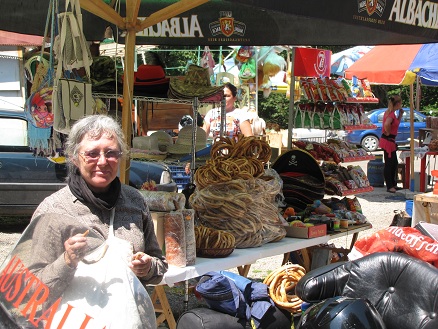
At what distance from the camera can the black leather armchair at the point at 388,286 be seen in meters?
3.46

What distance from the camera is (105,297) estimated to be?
6.39ft

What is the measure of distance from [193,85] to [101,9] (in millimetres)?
1935

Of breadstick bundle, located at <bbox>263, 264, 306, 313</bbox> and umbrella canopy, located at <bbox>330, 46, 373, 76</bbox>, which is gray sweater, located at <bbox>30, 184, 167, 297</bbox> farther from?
umbrella canopy, located at <bbox>330, 46, 373, 76</bbox>

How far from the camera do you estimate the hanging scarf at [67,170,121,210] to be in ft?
8.25

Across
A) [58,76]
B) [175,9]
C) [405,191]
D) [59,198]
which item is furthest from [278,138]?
[59,198]

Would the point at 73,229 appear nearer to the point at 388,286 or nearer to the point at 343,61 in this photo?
the point at 388,286

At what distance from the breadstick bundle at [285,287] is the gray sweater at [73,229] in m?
1.76

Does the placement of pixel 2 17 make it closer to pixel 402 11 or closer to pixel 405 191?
pixel 402 11

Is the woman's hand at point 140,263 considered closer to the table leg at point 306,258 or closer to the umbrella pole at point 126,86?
the umbrella pole at point 126,86

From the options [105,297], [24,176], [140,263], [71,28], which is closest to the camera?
[105,297]

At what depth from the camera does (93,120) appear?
2.59 m

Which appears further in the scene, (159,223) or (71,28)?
(159,223)

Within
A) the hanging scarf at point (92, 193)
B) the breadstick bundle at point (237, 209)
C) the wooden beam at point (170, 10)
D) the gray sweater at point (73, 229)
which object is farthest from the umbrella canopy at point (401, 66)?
the hanging scarf at point (92, 193)

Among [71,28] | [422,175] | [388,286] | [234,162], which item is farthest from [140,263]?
[422,175]
